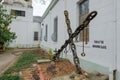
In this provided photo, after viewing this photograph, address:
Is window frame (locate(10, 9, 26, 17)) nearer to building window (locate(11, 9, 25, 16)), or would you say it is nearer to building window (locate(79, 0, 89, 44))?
building window (locate(11, 9, 25, 16))

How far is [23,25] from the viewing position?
23703 millimetres

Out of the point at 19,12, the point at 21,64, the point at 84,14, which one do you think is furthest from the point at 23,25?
the point at 84,14

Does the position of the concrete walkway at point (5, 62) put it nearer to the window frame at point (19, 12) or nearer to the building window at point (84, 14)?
the building window at point (84, 14)

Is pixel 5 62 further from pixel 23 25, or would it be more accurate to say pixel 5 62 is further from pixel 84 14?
pixel 23 25

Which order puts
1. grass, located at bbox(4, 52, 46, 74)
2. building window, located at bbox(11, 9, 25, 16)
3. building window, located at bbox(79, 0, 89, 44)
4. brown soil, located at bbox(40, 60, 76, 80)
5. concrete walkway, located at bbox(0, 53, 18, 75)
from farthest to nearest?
Answer: 1. building window, located at bbox(11, 9, 25, 16)
2. concrete walkway, located at bbox(0, 53, 18, 75)
3. grass, located at bbox(4, 52, 46, 74)
4. building window, located at bbox(79, 0, 89, 44)
5. brown soil, located at bbox(40, 60, 76, 80)

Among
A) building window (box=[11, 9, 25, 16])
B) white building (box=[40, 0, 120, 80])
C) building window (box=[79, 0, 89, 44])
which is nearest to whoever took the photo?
white building (box=[40, 0, 120, 80])

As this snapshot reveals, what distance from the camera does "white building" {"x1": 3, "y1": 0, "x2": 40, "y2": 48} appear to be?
75.4 ft

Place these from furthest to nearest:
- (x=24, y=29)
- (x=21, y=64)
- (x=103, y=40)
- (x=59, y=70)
Answer: (x=24, y=29) < (x=21, y=64) < (x=59, y=70) < (x=103, y=40)

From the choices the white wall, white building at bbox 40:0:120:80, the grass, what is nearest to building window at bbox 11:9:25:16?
the white wall

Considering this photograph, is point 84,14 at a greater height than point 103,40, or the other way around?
point 84,14

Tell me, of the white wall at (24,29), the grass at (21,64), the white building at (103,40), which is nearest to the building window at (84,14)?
the white building at (103,40)

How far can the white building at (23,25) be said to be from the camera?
2298 centimetres

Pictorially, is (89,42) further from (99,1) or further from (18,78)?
(18,78)

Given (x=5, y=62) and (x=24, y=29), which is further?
(x=24, y=29)
